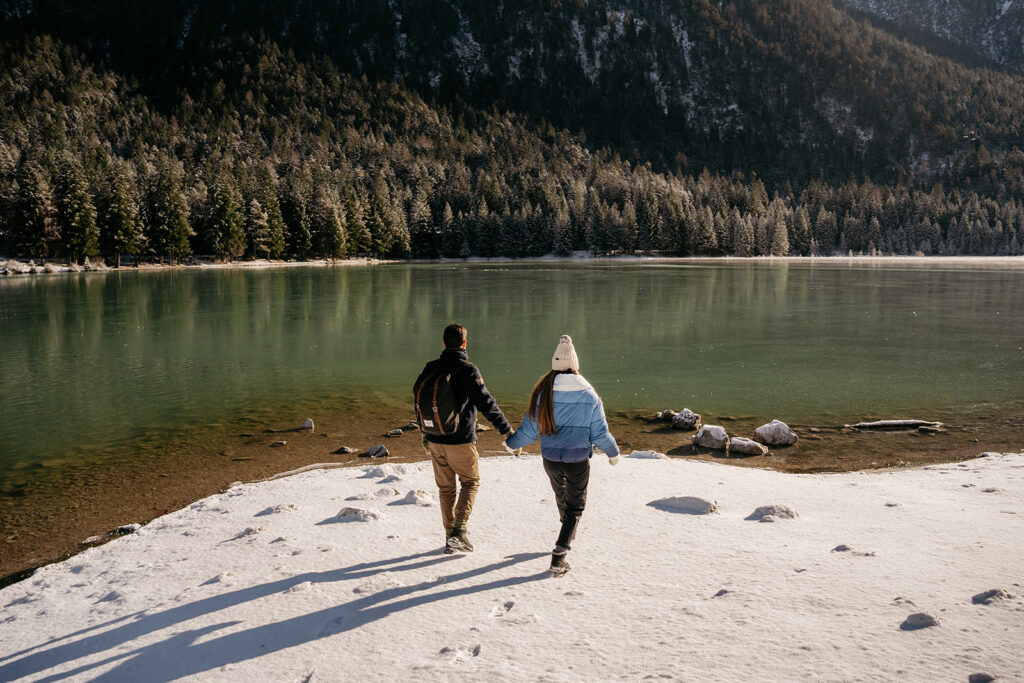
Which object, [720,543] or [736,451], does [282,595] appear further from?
[736,451]

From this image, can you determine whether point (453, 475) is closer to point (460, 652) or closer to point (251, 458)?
point (460, 652)

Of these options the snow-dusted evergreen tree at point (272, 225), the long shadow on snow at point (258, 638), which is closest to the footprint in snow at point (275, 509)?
the long shadow on snow at point (258, 638)

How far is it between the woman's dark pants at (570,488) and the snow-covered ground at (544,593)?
1.08 feet

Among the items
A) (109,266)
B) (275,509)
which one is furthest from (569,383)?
(109,266)

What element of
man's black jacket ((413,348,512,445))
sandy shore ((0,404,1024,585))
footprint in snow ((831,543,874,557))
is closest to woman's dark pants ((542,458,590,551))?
man's black jacket ((413,348,512,445))

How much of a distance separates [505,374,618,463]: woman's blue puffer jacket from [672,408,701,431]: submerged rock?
7.75 m

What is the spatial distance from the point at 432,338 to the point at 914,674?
2216 centimetres

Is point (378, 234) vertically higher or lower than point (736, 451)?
higher

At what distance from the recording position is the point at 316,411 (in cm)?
1511

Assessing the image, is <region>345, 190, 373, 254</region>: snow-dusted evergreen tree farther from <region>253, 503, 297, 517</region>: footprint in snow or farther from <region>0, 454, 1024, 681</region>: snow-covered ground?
<region>0, 454, 1024, 681</region>: snow-covered ground

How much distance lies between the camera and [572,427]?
5875 millimetres

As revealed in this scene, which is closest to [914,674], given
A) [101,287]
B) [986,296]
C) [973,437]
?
[973,437]

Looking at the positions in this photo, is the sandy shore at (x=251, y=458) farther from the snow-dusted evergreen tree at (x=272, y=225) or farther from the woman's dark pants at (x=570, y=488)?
the snow-dusted evergreen tree at (x=272, y=225)

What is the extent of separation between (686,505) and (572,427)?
250 cm
